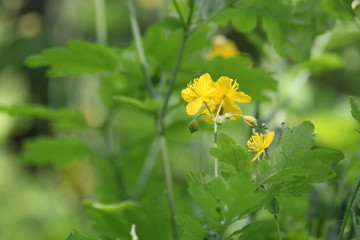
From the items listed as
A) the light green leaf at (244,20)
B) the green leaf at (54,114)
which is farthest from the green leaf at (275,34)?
the green leaf at (54,114)

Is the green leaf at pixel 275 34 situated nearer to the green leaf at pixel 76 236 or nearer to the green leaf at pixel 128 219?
the green leaf at pixel 128 219

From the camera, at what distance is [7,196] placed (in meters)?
2.23

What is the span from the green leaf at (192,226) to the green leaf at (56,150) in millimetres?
537

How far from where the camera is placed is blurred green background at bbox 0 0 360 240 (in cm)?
110

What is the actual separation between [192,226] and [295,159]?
117 millimetres

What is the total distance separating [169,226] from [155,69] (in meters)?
0.29

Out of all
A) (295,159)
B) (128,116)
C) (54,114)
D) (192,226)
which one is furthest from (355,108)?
(128,116)

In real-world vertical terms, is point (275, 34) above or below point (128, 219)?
above

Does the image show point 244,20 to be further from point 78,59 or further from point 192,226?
point 192,226

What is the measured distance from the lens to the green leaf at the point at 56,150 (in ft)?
3.53

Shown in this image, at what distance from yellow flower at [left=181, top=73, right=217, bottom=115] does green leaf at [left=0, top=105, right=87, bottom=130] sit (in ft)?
1.50

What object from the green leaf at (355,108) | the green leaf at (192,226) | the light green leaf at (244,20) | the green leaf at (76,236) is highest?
the green leaf at (355,108)

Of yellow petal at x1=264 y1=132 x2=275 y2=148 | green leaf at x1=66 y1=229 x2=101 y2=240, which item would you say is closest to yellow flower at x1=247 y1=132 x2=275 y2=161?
yellow petal at x1=264 y1=132 x2=275 y2=148

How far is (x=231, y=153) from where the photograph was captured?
558 mm
